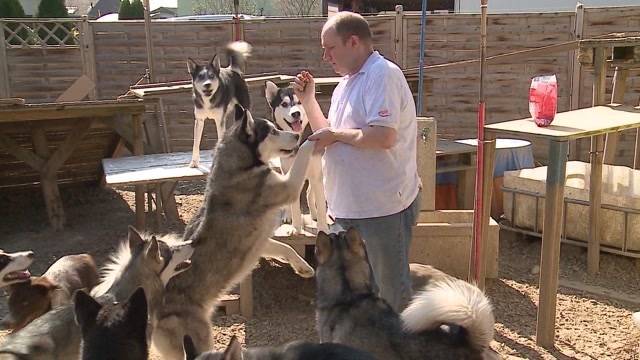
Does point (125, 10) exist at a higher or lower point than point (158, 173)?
higher

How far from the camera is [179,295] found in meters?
4.15

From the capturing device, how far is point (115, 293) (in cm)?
378

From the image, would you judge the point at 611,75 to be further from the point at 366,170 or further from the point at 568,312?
the point at 366,170

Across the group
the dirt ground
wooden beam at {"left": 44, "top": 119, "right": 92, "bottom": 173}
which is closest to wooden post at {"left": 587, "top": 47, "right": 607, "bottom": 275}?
the dirt ground

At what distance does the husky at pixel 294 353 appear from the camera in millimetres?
2699

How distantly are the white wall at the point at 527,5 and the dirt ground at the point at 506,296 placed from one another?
27.9 feet

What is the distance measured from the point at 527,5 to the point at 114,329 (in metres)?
13.9

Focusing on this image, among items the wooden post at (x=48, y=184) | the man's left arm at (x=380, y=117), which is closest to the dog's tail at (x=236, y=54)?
the wooden post at (x=48, y=184)

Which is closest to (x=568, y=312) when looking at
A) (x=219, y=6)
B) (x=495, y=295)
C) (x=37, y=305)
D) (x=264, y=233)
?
(x=495, y=295)

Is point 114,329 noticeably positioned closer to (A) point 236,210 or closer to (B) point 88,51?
(A) point 236,210

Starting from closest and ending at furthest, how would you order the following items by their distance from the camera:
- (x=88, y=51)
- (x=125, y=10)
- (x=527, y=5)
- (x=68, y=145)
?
(x=68, y=145)
(x=88, y=51)
(x=527, y=5)
(x=125, y=10)

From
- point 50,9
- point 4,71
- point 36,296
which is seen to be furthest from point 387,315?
point 50,9

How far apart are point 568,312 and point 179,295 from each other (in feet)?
10.2

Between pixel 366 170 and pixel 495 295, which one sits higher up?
pixel 366 170
